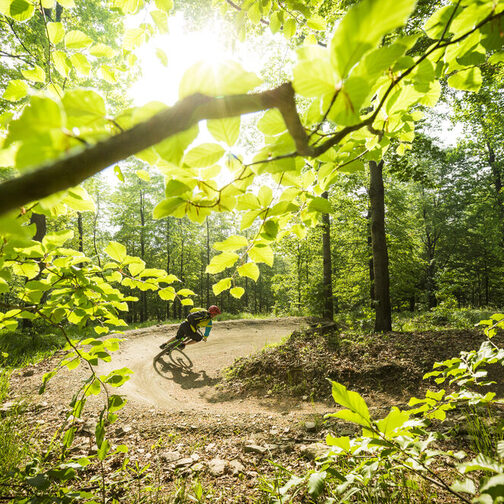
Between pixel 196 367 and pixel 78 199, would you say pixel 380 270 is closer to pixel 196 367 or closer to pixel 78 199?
pixel 196 367

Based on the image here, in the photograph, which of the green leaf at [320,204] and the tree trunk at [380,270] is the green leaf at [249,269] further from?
the tree trunk at [380,270]

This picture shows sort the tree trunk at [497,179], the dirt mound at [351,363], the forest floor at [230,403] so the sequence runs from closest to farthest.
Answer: the forest floor at [230,403] → the dirt mound at [351,363] → the tree trunk at [497,179]

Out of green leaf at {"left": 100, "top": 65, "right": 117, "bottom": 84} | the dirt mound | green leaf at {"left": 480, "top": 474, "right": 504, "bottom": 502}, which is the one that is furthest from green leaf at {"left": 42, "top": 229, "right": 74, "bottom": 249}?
the dirt mound

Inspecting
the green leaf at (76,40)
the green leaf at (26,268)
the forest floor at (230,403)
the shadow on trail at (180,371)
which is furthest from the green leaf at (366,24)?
the shadow on trail at (180,371)

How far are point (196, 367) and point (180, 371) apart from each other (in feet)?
1.63

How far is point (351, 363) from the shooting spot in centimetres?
551

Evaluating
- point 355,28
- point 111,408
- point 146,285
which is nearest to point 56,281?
point 146,285

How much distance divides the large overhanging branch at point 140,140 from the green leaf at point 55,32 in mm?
1095

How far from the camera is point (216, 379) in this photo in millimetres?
6664

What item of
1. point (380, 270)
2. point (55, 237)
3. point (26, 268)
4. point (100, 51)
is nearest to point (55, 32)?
point (100, 51)

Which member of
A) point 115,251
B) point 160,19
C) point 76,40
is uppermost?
point 160,19

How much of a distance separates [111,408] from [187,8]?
261 inches

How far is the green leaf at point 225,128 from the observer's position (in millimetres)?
506

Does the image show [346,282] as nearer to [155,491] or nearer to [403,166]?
[403,166]
